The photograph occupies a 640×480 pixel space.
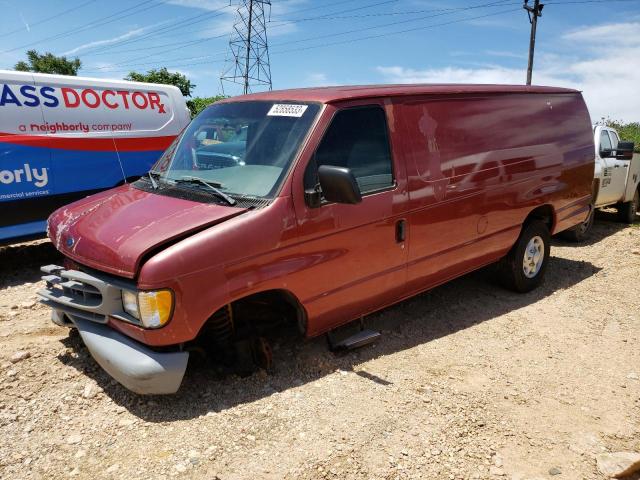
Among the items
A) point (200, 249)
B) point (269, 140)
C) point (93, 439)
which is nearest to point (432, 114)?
point (269, 140)

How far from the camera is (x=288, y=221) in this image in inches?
130

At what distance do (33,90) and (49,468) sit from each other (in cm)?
478

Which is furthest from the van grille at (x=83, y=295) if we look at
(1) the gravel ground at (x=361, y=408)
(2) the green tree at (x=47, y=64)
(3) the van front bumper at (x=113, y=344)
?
(2) the green tree at (x=47, y=64)

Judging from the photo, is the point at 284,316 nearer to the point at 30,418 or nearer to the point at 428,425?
the point at 428,425

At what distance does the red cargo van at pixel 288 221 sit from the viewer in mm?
3018

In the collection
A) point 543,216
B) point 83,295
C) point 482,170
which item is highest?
point 482,170

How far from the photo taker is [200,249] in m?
2.97

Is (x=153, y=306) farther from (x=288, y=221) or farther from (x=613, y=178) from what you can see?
(x=613, y=178)

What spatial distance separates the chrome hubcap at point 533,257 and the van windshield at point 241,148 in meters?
3.09

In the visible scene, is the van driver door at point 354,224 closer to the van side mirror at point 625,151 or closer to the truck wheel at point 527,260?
the truck wheel at point 527,260

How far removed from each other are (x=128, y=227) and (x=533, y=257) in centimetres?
424

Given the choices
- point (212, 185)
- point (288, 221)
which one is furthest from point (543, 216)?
point (212, 185)

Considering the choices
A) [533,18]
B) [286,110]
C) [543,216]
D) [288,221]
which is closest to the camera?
[288,221]

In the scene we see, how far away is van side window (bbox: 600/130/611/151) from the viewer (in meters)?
8.54
